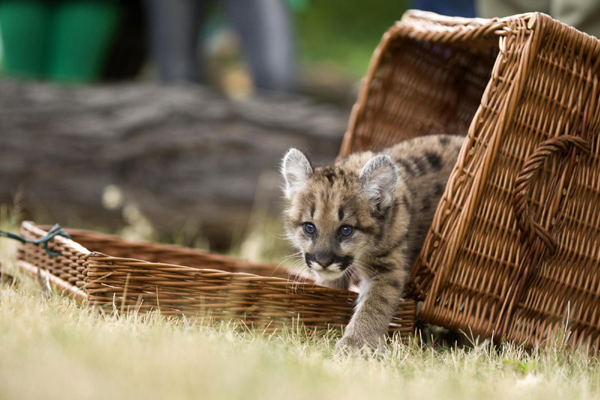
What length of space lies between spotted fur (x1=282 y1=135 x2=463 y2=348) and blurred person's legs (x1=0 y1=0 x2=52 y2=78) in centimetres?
420

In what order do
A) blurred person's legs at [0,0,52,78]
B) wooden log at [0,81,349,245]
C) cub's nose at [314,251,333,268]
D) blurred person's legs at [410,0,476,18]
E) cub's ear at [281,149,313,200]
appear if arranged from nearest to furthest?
cub's nose at [314,251,333,268] → cub's ear at [281,149,313,200] → blurred person's legs at [410,0,476,18] → wooden log at [0,81,349,245] → blurred person's legs at [0,0,52,78]

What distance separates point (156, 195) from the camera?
6363 mm

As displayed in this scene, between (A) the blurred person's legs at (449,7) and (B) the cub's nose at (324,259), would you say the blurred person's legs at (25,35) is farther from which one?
(B) the cub's nose at (324,259)

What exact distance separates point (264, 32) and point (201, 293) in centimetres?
365

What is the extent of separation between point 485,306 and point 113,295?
5.79 ft

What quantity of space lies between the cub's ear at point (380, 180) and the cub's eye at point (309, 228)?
1.08 feet

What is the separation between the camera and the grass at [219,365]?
1.99 metres

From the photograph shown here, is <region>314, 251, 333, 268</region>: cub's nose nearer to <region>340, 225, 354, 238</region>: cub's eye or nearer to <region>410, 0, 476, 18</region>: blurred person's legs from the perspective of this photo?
<region>340, 225, 354, 238</region>: cub's eye

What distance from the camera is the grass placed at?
6.53ft

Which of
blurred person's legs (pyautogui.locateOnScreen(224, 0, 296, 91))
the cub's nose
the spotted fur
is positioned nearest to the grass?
the spotted fur

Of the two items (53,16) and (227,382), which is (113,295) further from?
(53,16)

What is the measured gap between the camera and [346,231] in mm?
3318

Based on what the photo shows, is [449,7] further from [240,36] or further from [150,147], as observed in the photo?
[150,147]

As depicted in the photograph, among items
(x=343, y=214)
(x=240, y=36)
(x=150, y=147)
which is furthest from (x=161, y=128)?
(x=343, y=214)
